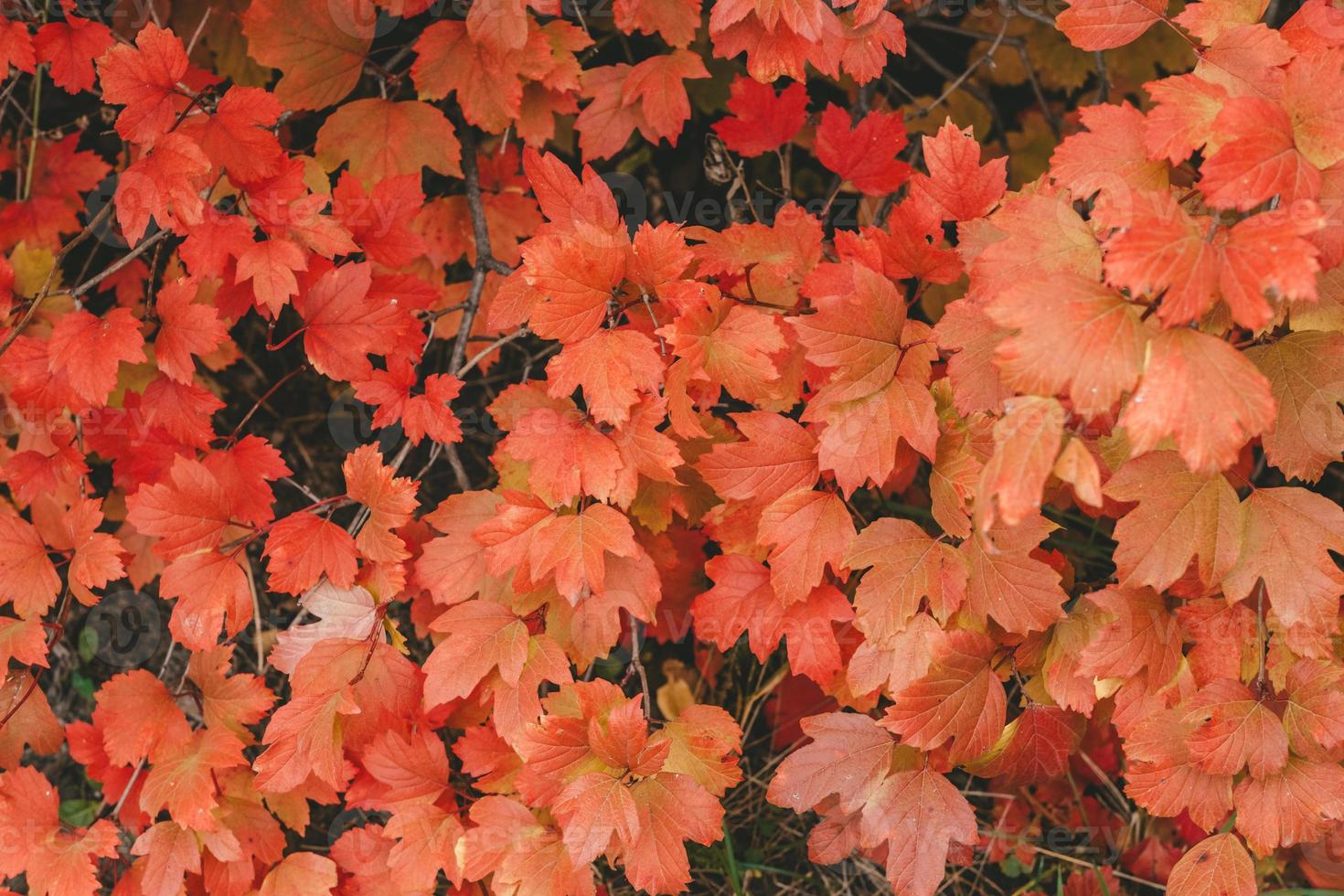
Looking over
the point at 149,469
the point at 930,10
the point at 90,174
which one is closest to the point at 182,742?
the point at 149,469

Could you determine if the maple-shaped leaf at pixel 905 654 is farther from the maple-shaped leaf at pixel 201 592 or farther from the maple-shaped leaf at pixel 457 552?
the maple-shaped leaf at pixel 201 592

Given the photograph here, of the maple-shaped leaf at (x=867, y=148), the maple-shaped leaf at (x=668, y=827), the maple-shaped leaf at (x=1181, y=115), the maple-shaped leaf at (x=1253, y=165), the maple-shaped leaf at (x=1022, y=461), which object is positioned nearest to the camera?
the maple-shaped leaf at (x=1022, y=461)

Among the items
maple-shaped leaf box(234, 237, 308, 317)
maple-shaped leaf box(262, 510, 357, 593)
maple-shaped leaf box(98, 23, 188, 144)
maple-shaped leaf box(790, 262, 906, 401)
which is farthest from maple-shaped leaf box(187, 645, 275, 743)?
maple-shaped leaf box(790, 262, 906, 401)

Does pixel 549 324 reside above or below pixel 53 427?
above

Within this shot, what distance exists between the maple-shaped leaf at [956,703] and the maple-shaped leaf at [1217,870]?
0.29 m

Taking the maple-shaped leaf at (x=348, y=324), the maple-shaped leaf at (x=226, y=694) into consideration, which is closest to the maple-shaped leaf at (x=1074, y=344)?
the maple-shaped leaf at (x=348, y=324)

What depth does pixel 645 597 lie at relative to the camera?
1465 mm

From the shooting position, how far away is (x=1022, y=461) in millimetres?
890

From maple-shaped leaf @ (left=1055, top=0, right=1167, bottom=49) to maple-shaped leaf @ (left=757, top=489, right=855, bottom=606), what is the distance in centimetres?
67

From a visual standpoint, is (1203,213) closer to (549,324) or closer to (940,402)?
(940,402)

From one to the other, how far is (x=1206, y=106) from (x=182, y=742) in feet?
5.70

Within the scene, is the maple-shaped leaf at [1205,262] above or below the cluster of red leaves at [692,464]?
above

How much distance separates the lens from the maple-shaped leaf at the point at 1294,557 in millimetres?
1153

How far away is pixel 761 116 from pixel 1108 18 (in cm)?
61
